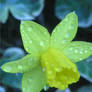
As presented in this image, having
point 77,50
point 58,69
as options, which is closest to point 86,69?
point 77,50

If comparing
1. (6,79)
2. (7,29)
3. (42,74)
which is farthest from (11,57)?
(42,74)

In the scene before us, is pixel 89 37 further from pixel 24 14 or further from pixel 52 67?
pixel 52 67

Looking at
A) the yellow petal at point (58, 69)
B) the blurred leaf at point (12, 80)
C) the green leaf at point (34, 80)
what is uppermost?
the yellow petal at point (58, 69)

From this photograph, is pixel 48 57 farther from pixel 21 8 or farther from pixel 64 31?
pixel 21 8

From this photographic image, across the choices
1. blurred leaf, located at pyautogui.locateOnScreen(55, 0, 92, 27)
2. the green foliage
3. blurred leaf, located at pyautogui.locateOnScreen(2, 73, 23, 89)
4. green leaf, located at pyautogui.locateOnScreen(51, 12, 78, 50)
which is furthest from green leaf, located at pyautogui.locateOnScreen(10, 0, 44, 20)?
green leaf, located at pyautogui.locateOnScreen(51, 12, 78, 50)

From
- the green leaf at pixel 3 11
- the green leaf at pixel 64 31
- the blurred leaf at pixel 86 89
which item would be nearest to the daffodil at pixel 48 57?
the green leaf at pixel 64 31

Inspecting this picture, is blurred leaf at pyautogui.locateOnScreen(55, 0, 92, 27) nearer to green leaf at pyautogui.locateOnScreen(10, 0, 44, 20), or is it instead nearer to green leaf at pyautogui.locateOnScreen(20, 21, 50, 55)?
green leaf at pyautogui.locateOnScreen(10, 0, 44, 20)

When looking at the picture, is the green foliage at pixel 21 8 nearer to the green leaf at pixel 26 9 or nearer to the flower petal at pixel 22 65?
the green leaf at pixel 26 9
